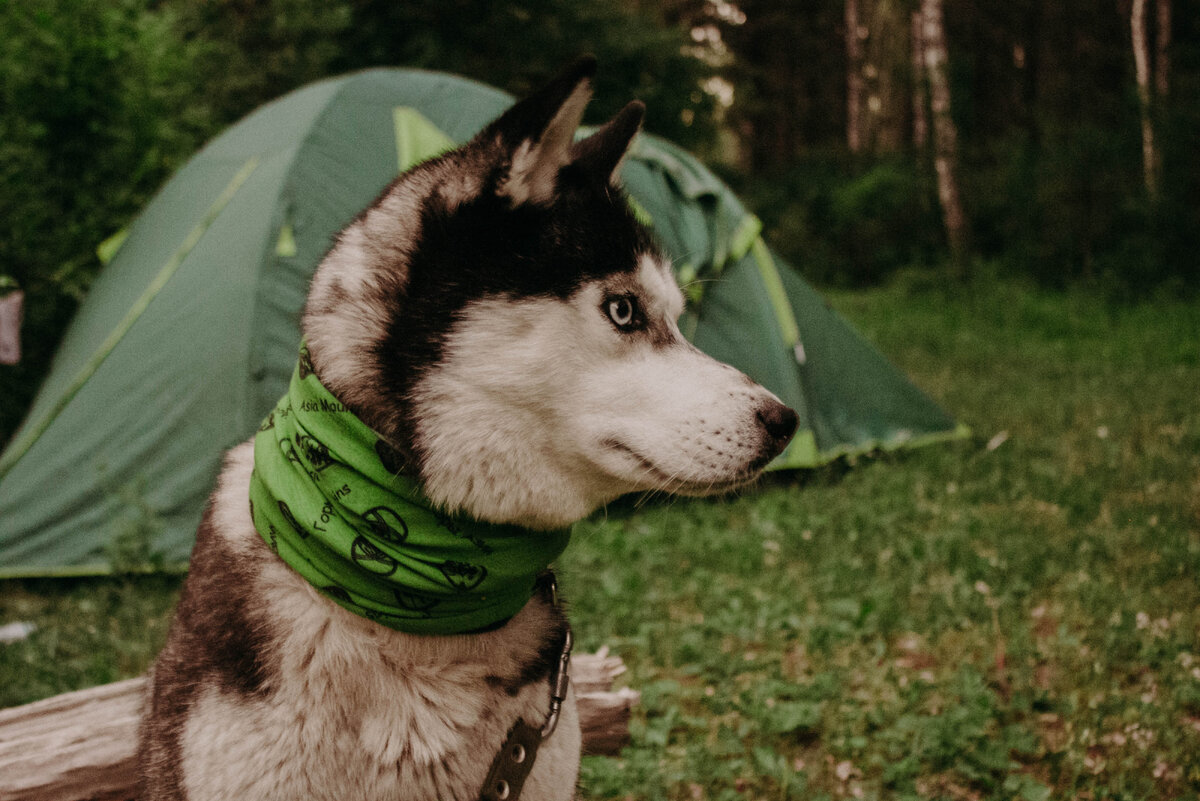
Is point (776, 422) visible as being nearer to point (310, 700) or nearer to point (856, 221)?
point (310, 700)

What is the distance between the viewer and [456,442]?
1514mm

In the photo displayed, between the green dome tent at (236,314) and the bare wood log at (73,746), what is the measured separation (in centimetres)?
194

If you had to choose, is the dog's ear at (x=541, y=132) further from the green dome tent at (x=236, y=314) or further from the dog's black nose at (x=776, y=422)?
the green dome tent at (x=236, y=314)

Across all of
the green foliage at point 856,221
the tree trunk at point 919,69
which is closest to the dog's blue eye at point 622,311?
the tree trunk at point 919,69

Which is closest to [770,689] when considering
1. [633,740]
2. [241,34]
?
[633,740]

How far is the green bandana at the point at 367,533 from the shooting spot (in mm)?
1533

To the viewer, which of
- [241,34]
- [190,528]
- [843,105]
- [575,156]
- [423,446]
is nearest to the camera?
[423,446]

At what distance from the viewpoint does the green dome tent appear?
4207 mm

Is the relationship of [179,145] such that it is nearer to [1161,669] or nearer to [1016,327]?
[1161,669]

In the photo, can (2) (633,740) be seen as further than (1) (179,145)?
No

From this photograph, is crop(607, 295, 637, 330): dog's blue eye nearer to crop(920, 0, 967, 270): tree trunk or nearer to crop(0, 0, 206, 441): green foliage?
crop(0, 0, 206, 441): green foliage

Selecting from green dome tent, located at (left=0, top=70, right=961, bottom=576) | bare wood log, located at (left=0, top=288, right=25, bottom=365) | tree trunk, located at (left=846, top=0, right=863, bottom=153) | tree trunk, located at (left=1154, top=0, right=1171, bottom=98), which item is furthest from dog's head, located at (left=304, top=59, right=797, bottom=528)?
tree trunk, located at (left=846, top=0, right=863, bottom=153)

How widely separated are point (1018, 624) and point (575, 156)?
2.72 meters

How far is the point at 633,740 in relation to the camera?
286cm
